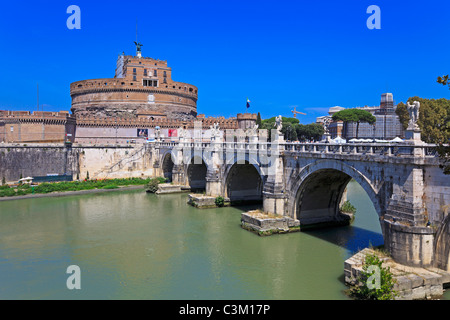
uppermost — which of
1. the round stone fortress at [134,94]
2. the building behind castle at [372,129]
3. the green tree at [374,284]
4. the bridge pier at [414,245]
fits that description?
the round stone fortress at [134,94]

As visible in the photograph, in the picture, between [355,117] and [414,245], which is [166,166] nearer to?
[355,117]

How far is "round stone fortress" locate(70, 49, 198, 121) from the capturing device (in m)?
64.1

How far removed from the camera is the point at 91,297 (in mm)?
13680

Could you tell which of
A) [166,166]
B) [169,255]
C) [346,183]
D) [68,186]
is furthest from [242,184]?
[68,186]

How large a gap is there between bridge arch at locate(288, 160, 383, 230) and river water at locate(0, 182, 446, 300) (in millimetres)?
1030

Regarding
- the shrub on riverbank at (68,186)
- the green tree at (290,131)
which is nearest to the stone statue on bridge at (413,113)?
the shrub on riverbank at (68,186)

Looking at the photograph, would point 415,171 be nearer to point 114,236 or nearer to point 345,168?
point 345,168

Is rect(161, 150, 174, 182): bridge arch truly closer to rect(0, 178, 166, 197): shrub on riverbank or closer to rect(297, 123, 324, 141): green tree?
rect(0, 178, 166, 197): shrub on riverbank

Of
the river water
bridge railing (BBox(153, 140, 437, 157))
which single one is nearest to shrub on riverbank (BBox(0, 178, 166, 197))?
the river water

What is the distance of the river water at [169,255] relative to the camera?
14.3 m

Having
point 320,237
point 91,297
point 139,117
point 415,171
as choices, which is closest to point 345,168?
point 415,171

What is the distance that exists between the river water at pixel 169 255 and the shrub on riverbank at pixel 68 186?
660cm

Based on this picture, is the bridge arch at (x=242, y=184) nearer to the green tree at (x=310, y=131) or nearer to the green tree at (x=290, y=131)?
the green tree at (x=290, y=131)
